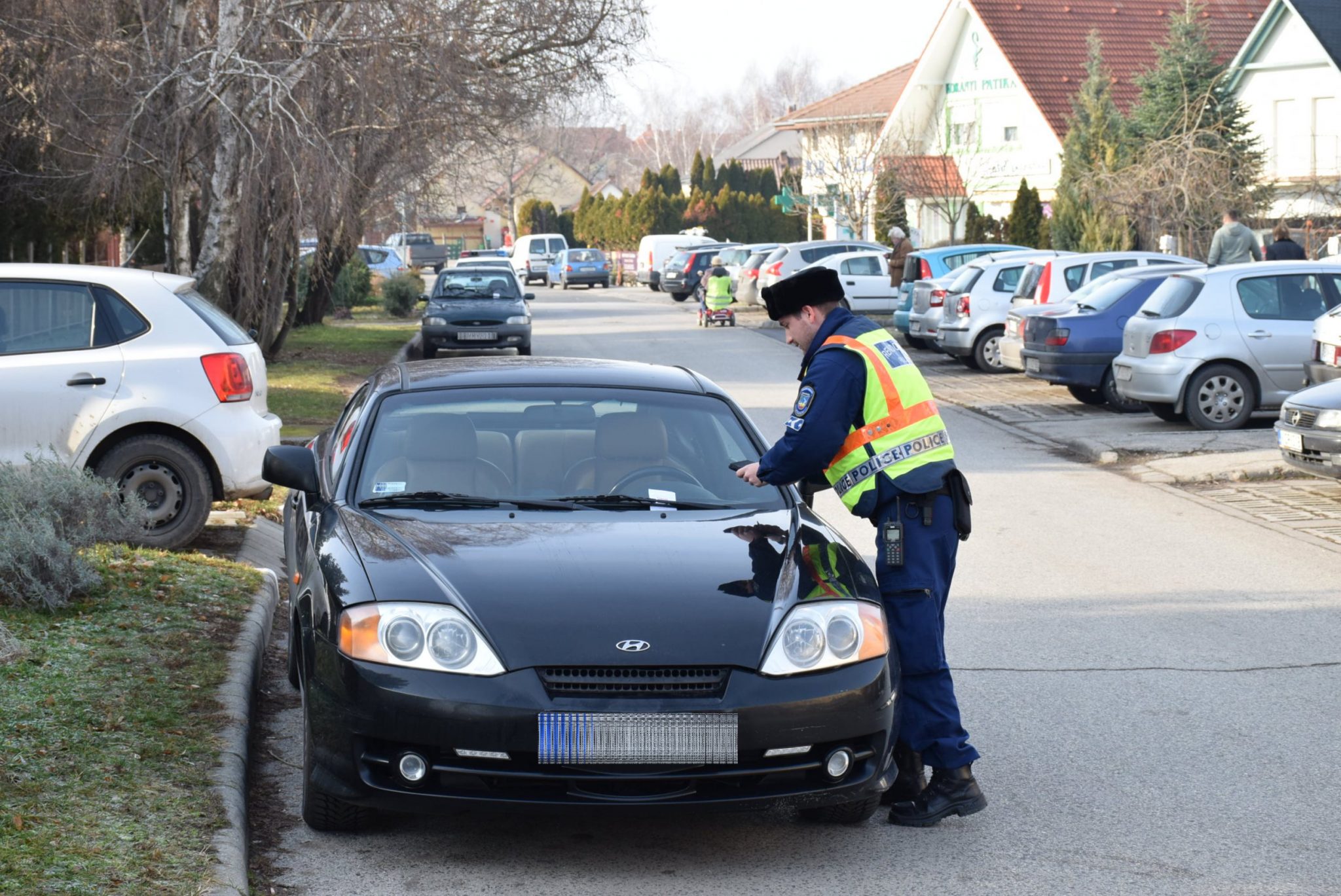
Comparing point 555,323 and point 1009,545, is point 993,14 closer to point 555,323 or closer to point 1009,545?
point 555,323

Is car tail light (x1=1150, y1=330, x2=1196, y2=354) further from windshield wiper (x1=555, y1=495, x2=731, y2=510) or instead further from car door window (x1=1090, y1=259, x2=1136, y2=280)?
windshield wiper (x1=555, y1=495, x2=731, y2=510)

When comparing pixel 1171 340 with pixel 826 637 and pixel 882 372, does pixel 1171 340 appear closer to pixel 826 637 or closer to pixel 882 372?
pixel 882 372

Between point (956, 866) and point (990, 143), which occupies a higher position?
point (990, 143)

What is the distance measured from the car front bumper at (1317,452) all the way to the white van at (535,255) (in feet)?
168

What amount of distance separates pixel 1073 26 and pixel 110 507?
50141 millimetres

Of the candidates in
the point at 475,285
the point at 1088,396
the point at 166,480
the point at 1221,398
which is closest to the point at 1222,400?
the point at 1221,398

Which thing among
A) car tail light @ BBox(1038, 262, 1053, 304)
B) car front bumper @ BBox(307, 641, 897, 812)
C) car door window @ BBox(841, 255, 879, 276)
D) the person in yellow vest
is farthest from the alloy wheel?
the person in yellow vest

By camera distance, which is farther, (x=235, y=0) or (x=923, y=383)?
(x=235, y=0)

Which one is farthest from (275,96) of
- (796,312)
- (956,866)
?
(956,866)

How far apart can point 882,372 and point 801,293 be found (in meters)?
0.40

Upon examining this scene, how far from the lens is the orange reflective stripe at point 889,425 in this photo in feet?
18.0

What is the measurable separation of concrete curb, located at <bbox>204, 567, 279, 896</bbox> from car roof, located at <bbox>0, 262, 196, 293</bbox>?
213 cm

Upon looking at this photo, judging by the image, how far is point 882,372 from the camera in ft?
18.0

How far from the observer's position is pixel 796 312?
5672mm
